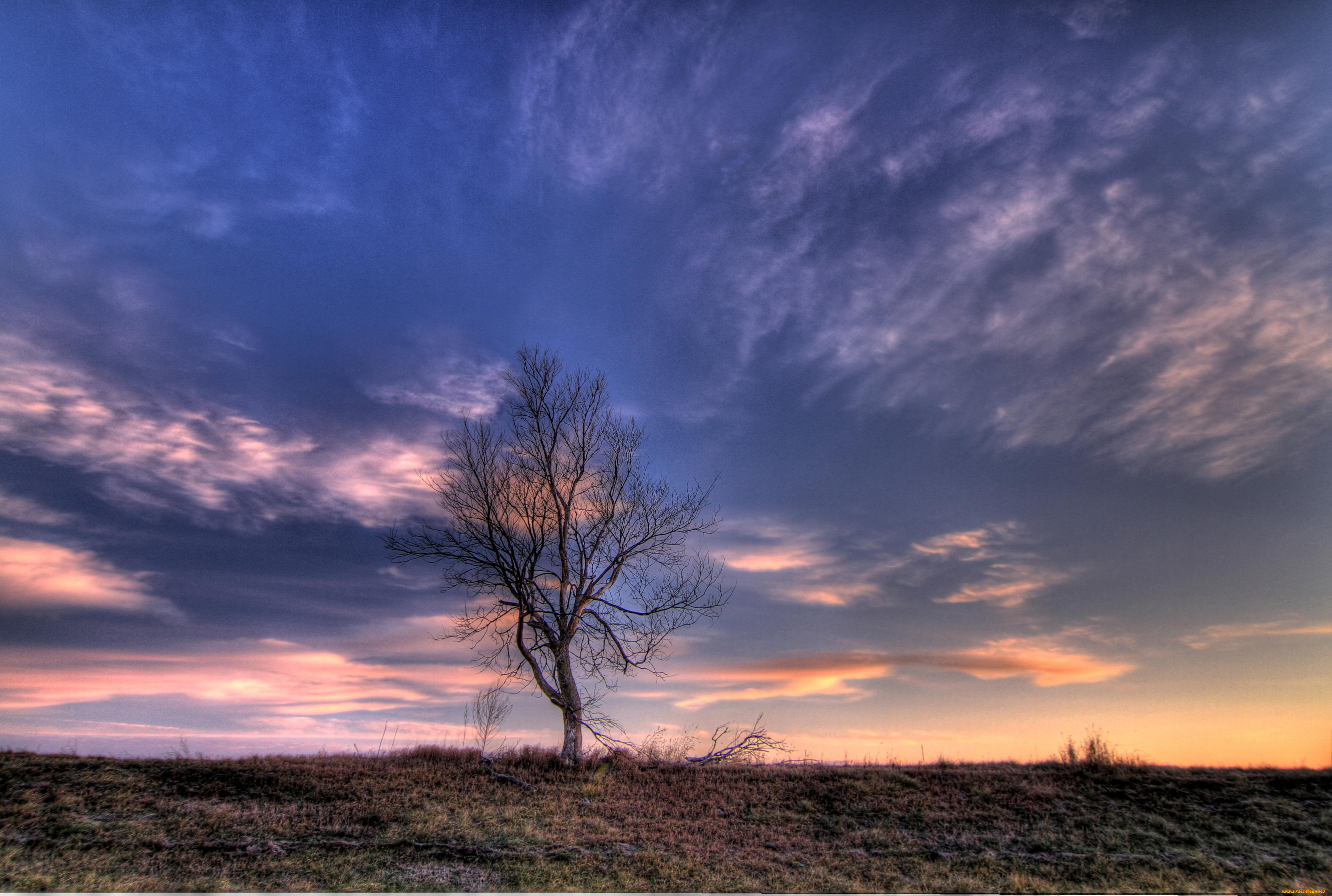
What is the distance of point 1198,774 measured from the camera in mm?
15477

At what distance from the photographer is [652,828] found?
13.4 m

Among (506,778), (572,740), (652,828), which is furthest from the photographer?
(572,740)

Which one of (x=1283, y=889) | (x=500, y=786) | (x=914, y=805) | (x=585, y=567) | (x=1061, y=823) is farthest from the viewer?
(x=585, y=567)

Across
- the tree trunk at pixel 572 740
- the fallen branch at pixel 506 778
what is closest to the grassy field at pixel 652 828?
the fallen branch at pixel 506 778

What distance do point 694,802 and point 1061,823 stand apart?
7.17 m

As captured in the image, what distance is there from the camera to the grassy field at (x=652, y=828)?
10844 mm

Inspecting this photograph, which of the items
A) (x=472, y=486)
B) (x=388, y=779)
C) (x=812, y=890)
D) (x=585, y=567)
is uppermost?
(x=472, y=486)

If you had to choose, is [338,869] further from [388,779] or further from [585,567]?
[585,567]

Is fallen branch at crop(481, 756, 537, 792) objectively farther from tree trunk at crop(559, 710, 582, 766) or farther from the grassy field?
tree trunk at crop(559, 710, 582, 766)

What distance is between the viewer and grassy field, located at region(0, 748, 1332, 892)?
1084 cm

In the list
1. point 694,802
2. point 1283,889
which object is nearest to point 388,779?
point 694,802

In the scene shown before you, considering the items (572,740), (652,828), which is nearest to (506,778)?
(572,740)

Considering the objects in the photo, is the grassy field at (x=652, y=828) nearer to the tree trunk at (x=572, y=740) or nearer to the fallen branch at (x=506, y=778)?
the fallen branch at (x=506, y=778)

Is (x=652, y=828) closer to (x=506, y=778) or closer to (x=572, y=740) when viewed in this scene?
(x=506, y=778)
